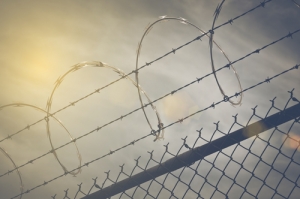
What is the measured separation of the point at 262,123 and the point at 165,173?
0.96m

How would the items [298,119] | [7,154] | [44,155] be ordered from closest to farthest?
[298,119] < [44,155] < [7,154]

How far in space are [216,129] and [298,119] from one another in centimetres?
70

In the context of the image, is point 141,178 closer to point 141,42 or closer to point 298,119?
point 298,119

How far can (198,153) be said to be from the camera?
2668 mm

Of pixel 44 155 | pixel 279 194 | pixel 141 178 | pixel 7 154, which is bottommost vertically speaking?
pixel 279 194

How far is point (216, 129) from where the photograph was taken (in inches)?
111

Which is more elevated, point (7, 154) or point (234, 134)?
point (7, 154)

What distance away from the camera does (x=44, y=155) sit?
13.9 feet

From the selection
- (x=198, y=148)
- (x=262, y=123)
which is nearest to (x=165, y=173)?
(x=198, y=148)

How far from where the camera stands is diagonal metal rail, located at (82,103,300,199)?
245 cm

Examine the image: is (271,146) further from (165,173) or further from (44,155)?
(44,155)

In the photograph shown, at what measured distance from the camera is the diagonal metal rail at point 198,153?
245cm

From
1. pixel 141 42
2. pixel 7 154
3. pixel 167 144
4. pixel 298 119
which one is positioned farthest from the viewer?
pixel 7 154

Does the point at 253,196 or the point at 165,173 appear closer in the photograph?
the point at 253,196
